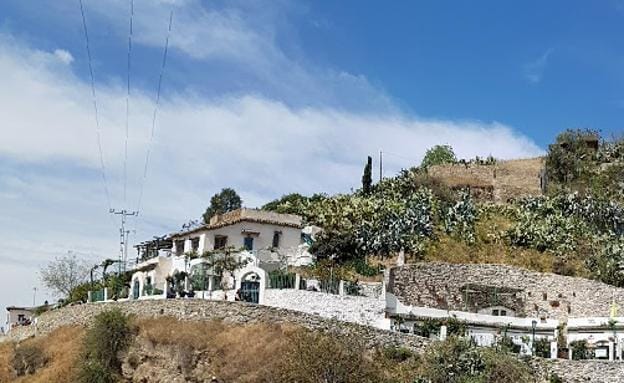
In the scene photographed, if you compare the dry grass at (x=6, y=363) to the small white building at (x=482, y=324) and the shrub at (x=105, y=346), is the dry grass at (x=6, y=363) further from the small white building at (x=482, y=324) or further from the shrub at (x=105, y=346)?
the small white building at (x=482, y=324)

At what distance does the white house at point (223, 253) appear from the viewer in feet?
159

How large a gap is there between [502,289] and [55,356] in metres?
25.1

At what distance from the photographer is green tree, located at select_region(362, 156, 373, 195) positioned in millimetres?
74488

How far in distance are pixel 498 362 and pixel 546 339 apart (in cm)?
811

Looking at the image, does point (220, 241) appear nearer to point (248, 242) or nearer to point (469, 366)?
point (248, 242)

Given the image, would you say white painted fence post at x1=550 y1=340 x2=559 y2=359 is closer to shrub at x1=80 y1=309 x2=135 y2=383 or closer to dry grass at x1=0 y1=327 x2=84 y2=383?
shrub at x1=80 y1=309 x2=135 y2=383

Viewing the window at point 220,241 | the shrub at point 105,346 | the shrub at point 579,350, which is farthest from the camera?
the window at point 220,241

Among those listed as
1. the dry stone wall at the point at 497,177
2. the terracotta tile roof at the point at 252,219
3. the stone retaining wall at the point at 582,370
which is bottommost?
the stone retaining wall at the point at 582,370

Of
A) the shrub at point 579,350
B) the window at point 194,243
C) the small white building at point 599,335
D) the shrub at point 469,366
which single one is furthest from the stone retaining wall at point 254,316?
the window at point 194,243

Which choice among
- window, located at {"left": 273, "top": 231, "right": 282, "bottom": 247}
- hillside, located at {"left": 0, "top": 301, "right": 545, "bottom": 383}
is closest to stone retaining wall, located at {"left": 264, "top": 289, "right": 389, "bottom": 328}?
hillside, located at {"left": 0, "top": 301, "right": 545, "bottom": 383}

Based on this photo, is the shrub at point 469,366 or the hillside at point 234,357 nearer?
the shrub at point 469,366

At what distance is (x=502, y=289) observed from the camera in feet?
178

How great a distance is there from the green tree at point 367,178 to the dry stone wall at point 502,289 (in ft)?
65.9

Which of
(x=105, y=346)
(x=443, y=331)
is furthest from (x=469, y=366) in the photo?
(x=105, y=346)
